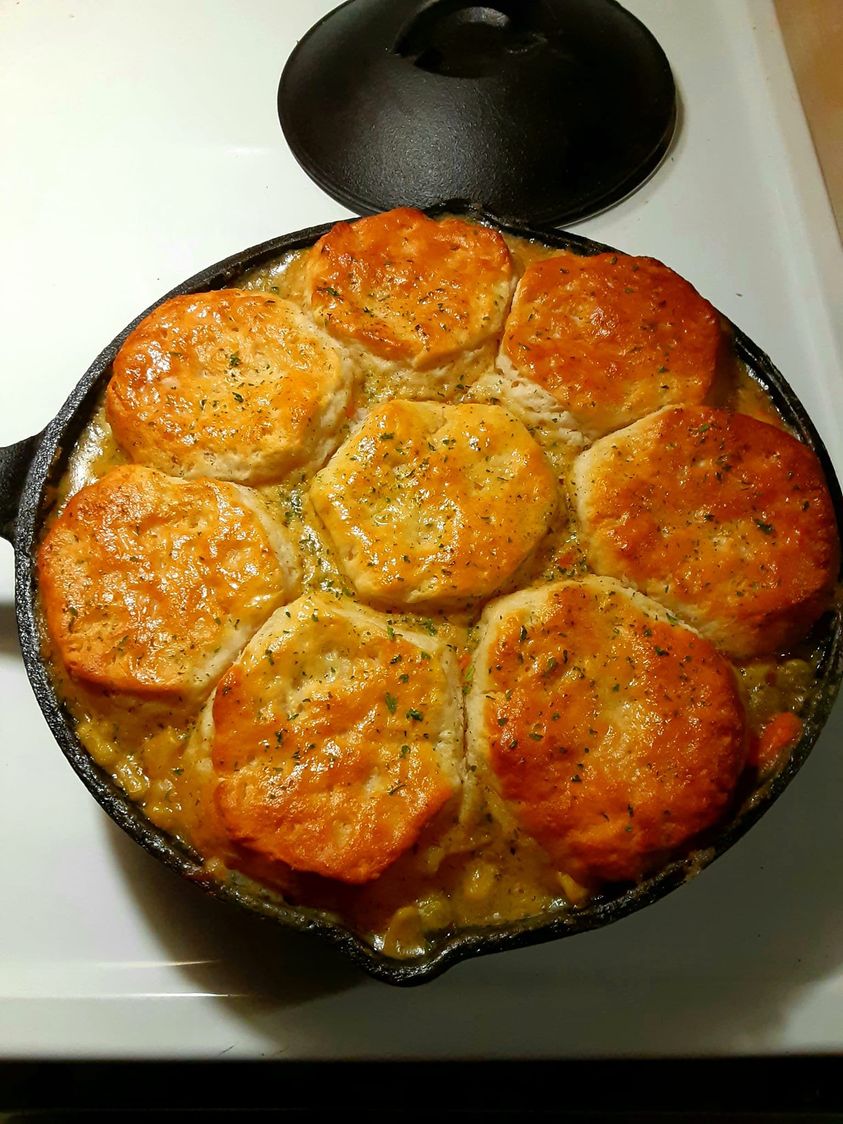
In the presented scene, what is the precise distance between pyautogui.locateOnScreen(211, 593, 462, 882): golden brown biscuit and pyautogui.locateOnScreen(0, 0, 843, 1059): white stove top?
607mm

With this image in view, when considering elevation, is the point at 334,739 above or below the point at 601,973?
above

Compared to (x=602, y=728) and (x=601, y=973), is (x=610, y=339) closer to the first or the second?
(x=602, y=728)

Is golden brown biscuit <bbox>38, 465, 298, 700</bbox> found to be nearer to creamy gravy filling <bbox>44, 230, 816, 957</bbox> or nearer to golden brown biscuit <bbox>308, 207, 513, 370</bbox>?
creamy gravy filling <bbox>44, 230, 816, 957</bbox>

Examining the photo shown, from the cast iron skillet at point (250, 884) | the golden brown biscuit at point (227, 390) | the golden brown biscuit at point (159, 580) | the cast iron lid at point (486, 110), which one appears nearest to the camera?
the cast iron skillet at point (250, 884)

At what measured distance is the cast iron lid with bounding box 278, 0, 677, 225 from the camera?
8.02 feet

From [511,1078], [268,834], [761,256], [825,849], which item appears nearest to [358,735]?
[268,834]

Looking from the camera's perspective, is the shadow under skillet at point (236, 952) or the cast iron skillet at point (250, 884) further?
the shadow under skillet at point (236, 952)

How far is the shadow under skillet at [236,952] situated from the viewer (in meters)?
1.77

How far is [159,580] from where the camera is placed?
1472mm

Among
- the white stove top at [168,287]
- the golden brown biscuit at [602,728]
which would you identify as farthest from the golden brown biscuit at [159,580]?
the white stove top at [168,287]

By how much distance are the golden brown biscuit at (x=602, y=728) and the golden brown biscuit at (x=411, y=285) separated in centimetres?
53

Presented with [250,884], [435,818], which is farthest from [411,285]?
[250,884]

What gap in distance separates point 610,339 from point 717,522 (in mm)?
396

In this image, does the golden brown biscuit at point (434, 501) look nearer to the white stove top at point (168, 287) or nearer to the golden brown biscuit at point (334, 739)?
the golden brown biscuit at point (334, 739)
